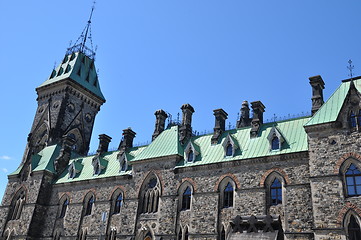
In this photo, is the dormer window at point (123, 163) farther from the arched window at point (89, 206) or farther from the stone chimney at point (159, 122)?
the arched window at point (89, 206)

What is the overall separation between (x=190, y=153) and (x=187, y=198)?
392 centimetres

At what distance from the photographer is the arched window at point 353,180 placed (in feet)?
75.8

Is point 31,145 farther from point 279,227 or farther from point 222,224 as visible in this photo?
point 279,227

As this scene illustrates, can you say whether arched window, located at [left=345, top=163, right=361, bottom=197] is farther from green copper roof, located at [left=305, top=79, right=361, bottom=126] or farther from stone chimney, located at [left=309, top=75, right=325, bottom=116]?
stone chimney, located at [left=309, top=75, right=325, bottom=116]

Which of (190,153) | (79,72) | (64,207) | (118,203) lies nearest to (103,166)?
(118,203)

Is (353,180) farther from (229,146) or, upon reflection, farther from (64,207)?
(64,207)

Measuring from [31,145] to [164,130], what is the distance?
20945 millimetres

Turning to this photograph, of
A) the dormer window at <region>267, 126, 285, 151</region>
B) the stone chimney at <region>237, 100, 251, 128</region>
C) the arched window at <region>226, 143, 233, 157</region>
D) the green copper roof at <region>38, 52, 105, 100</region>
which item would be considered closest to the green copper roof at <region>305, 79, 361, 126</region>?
A: the dormer window at <region>267, 126, 285, 151</region>

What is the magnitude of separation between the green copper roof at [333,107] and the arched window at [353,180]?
343 cm

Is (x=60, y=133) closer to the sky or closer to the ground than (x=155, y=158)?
closer to the sky

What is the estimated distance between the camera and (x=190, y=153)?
3284cm

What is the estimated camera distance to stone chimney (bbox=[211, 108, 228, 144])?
33.7 meters

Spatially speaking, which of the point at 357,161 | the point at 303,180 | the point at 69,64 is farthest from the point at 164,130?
the point at 69,64

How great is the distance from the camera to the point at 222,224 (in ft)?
92.8
